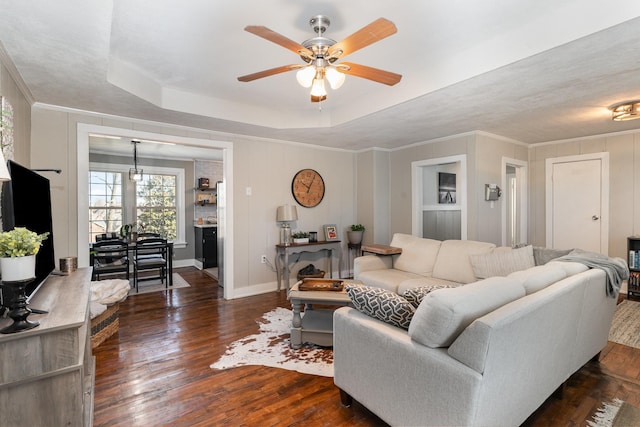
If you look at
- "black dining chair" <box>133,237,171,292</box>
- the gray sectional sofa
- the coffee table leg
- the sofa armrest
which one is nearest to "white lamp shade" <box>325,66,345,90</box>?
the gray sectional sofa

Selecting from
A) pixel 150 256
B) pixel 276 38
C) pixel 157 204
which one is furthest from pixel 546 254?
pixel 157 204

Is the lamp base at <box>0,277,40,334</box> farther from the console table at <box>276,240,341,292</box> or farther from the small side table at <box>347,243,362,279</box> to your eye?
the small side table at <box>347,243,362,279</box>

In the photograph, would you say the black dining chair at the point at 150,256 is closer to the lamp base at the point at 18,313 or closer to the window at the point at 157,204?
the window at the point at 157,204

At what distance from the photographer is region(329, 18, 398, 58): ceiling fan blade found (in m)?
1.60

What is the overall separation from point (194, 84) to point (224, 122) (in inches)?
26.5

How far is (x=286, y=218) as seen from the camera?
4.65 metres

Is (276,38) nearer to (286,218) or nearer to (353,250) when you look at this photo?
(286,218)

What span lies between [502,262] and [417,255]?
0.96 m

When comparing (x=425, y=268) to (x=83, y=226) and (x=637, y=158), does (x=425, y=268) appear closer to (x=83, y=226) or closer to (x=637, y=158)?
(x=637, y=158)

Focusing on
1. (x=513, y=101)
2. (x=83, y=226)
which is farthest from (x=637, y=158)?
(x=83, y=226)

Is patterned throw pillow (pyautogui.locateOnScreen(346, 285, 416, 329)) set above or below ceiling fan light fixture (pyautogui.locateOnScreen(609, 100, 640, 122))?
below

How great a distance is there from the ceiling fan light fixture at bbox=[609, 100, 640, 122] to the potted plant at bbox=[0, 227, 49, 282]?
4.90 meters

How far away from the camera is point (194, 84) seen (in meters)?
3.17

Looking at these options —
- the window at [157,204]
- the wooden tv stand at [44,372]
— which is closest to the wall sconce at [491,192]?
the wooden tv stand at [44,372]
